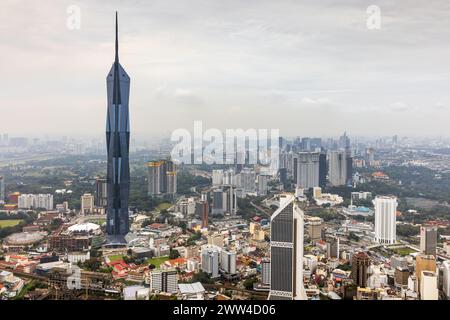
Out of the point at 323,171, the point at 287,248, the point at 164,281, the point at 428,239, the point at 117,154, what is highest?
the point at 117,154

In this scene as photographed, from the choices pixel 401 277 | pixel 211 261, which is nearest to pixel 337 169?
pixel 401 277

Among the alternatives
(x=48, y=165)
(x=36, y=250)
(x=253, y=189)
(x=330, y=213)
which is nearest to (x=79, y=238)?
(x=36, y=250)

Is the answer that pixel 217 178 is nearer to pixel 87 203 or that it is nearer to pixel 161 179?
pixel 161 179

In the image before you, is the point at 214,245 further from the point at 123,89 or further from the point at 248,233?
the point at 123,89

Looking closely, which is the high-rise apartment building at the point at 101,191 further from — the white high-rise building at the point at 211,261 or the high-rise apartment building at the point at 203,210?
the white high-rise building at the point at 211,261

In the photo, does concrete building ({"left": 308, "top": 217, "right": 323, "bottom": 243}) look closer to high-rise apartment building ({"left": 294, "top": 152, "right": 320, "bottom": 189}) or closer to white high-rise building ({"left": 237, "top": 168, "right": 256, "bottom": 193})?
high-rise apartment building ({"left": 294, "top": 152, "right": 320, "bottom": 189})

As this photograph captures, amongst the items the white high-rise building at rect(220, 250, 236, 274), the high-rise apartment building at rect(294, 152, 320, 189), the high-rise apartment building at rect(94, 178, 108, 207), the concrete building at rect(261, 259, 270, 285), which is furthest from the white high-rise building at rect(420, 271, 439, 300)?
the high-rise apartment building at rect(94, 178, 108, 207)

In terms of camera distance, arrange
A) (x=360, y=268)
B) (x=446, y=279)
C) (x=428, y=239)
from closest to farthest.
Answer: (x=446, y=279) → (x=360, y=268) → (x=428, y=239)
